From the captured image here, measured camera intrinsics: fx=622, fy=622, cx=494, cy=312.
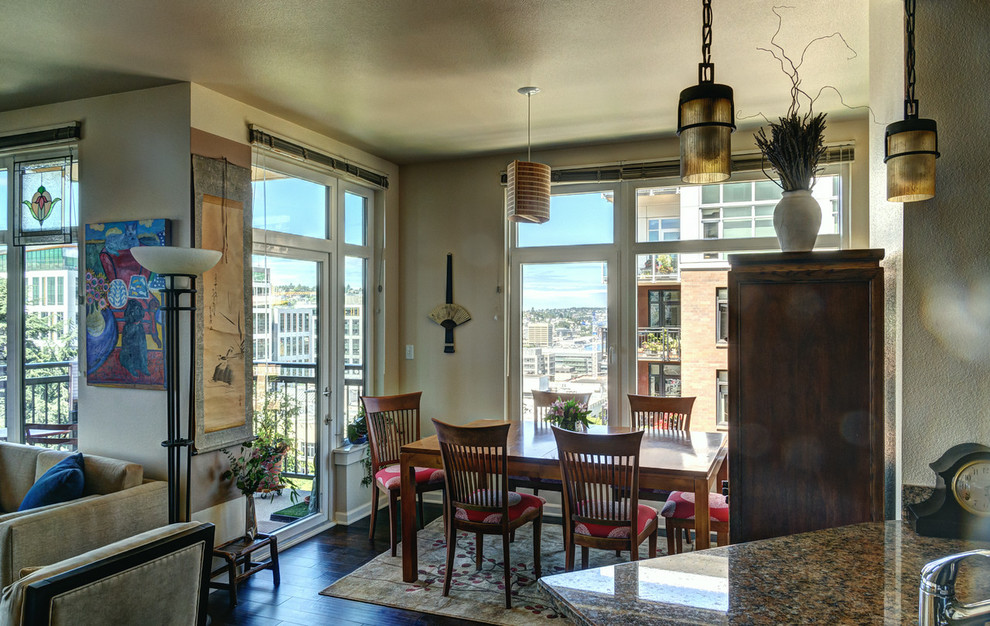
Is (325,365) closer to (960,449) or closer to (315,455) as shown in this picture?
(315,455)

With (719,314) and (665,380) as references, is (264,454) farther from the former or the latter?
(719,314)

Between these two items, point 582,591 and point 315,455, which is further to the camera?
point 315,455

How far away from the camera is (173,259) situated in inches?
118

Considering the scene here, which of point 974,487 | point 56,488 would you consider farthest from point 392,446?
point 974,487

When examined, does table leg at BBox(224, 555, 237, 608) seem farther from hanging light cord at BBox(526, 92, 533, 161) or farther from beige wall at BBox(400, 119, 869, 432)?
hanging light cord at BBox(526, 92, 533, 161)

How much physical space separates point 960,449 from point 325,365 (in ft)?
12.5

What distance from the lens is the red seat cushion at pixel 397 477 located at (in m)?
4.01

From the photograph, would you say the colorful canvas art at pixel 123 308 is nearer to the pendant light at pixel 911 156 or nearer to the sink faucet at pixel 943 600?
the pendant light at pixel 911 156

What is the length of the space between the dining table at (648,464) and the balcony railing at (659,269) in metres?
1.22

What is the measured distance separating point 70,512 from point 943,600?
327 cm

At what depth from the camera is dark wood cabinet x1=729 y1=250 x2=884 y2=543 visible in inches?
76.1

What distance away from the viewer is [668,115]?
4.05 metres

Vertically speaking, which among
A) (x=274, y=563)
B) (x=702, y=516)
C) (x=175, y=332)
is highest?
(x=175, y=332)

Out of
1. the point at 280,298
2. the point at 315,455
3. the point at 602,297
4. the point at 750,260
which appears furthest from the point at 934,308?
the point at 315,455
